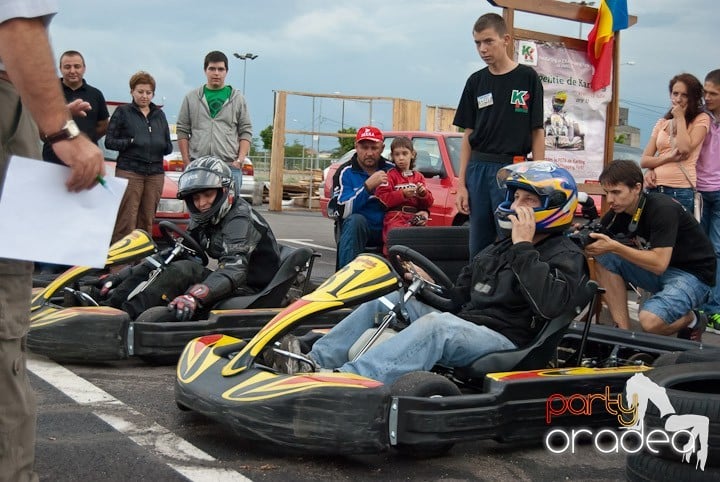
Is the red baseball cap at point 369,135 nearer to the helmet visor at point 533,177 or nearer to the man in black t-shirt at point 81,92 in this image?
the man in black t-shirt at point 81,92

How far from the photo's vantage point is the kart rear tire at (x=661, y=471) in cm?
329

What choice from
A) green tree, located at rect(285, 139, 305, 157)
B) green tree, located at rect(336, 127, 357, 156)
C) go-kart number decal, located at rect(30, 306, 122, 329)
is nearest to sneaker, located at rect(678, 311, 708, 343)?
go-kart number decal, located at rect(30, 306, 122, 329)

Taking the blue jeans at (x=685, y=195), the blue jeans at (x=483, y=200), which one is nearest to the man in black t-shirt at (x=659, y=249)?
the blue jeans at (x=483, y=200)

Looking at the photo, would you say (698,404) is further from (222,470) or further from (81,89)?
(81,89)

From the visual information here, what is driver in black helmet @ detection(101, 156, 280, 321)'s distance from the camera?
5.68 m

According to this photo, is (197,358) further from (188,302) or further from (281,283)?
(281,283)

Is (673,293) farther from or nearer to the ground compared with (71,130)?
nearer to the ground

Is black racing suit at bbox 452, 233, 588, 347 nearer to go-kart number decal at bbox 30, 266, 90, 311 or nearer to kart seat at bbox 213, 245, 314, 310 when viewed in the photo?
Answer: kart seat at bbox 213, 245, 314, 310

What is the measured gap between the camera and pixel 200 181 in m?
5.71

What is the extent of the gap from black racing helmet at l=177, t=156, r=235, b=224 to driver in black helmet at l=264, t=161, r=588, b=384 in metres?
1.54

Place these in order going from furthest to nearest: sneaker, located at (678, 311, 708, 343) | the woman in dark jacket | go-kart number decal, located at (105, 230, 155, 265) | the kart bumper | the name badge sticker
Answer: the woman in dark jacket → the name badge sticker → go-kart number decal, located at (105, 230, 155, 265) → sneaker, located at (678, 311, 708, 343) → the kart bumper

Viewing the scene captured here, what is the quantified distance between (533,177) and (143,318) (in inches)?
92.8

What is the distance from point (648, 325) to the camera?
18.0 feet

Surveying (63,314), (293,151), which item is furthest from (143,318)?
(293,151)
